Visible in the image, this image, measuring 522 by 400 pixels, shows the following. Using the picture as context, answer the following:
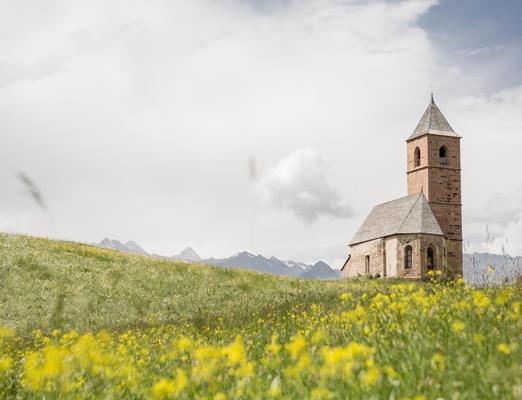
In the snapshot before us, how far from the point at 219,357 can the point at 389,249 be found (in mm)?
61216

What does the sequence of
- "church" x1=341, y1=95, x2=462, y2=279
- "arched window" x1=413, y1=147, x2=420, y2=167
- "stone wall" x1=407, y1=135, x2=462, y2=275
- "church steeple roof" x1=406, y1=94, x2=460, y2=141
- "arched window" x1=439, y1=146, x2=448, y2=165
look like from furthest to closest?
1. "arched window" x1=413, y1=147, x2=420, y2=167
2. "church steeple roof" x1=406, y1=94, x2=460, y2=141
3. "arched window" x1=439, y1=146, x2=448, y2=165
4. "stone wall" x1=407, y1=135, x2=462, y2=275
5. "church" x1=341, y1=95, x2=462, y2=279

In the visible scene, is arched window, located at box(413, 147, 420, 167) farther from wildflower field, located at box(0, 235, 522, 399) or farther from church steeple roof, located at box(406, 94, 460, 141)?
wildflower field, located at box(0, 235, 522, 399)

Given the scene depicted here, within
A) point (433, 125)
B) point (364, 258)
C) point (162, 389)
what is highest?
point (433, 125)

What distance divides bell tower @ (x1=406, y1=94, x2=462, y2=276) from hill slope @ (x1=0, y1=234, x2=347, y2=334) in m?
35.1

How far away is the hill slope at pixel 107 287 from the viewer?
1061 inches

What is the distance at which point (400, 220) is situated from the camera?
6594 centimetres

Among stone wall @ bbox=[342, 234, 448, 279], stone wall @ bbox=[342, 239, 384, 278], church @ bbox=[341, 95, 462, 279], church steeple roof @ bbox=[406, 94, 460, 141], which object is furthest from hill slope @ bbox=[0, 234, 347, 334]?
church steeple roof @ bbox=[406, 94, 460, 141]

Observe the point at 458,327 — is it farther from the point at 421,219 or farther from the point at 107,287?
the point at 421,219

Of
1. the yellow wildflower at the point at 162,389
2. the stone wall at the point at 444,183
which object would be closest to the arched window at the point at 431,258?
the stone wall at the point at 444,183

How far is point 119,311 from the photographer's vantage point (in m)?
28.9

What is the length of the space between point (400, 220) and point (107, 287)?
41.3 metres

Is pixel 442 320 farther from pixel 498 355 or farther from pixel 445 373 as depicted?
pixel 445 373

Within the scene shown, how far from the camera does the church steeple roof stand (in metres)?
72.3

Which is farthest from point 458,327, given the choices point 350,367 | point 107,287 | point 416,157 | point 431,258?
point 416,157
